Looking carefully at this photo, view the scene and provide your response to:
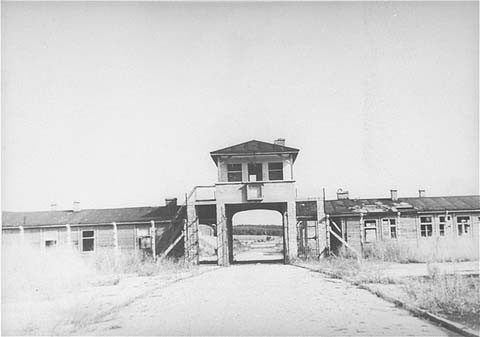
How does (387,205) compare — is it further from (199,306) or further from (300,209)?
(199,306)

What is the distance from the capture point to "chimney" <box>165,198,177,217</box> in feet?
105

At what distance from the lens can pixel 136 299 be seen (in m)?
13.3

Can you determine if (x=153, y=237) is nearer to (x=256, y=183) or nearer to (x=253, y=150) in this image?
(x=256, y=183)

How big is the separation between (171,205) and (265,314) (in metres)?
23.8

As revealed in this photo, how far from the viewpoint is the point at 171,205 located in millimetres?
33562

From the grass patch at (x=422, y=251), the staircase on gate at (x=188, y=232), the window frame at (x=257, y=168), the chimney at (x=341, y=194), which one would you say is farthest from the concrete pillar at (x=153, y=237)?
the chimney at (x=341, y=194)

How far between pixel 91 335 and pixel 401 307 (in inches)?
250

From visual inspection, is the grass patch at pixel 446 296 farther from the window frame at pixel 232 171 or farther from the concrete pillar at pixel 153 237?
the concrete pillar at pixel 153 237

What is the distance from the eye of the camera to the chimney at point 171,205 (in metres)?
31.9

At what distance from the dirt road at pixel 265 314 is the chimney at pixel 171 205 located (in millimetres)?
16718

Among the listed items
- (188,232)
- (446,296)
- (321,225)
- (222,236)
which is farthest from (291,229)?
(446,296)

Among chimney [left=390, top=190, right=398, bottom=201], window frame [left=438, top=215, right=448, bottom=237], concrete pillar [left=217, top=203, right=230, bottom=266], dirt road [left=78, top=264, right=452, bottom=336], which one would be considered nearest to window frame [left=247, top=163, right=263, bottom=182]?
concrete pillar [left=217, top=203, right=230, bottom=266]

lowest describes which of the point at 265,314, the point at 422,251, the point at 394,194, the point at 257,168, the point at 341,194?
the point at 422,251

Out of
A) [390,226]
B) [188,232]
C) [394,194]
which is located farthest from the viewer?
[394,194]
